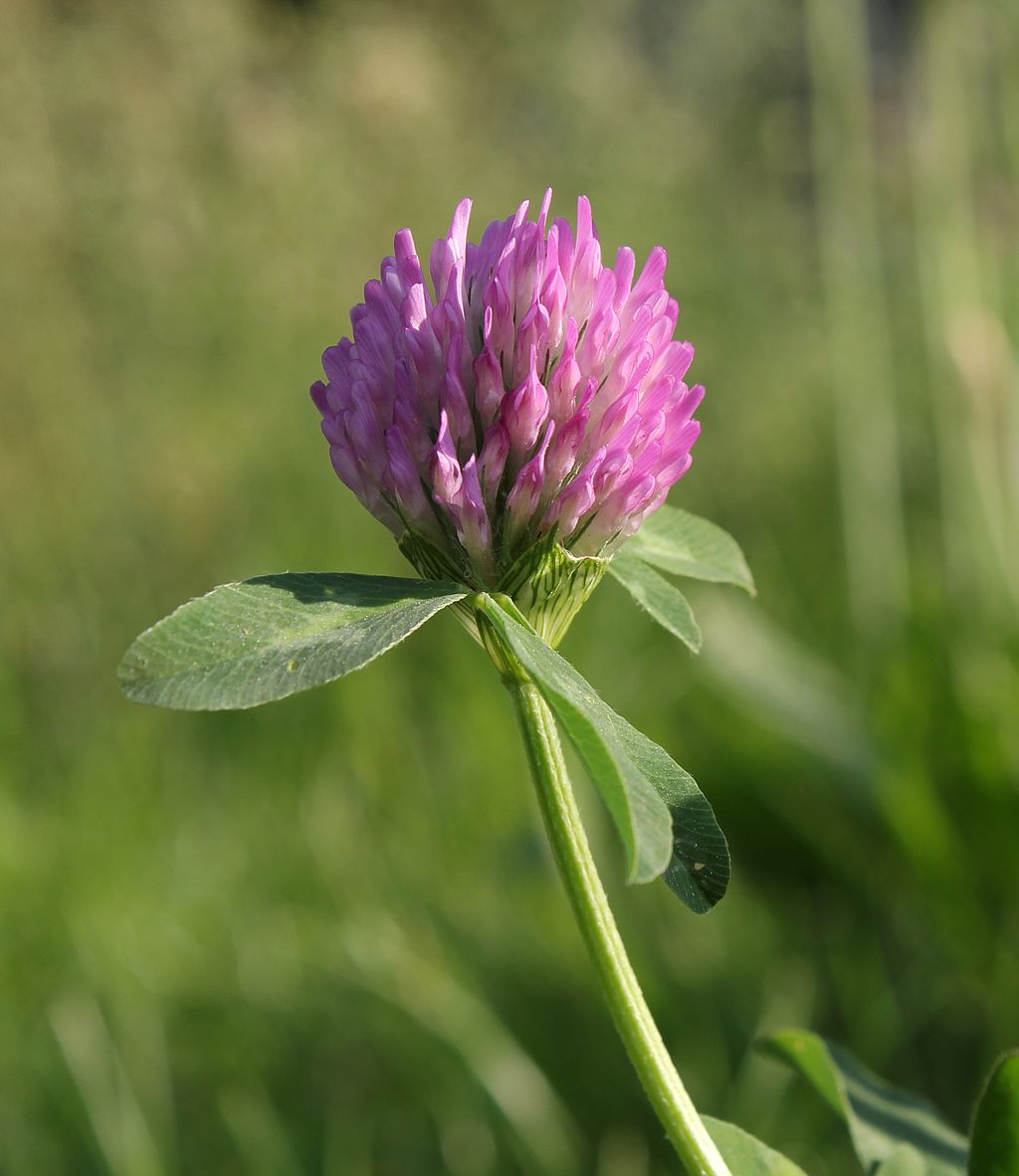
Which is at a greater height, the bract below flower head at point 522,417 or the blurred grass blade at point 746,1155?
the bract below flower head at point 522,417

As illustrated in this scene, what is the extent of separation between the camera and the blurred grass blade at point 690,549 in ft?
2.00

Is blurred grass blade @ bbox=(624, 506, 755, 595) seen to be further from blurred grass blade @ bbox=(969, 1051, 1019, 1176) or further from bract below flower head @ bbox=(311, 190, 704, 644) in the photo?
blurred grass blade @ bbox=(969, 1051, 1019, 1176)

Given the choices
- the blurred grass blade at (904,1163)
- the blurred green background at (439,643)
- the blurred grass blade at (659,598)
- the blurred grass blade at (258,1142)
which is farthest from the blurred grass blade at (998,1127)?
the blurred grass blade at (258,1142)

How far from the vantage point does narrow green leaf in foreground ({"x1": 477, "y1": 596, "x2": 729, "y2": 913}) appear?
38cm

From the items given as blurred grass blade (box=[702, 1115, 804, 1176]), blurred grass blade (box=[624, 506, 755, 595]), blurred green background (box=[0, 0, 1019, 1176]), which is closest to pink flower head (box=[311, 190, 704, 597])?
blurred grass blade (box=[624, 506, 755, 595])

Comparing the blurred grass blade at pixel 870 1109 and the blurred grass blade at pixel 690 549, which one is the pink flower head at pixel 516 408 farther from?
the blurred grass blade at pixel 870 1109

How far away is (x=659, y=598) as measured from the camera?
0.60 m

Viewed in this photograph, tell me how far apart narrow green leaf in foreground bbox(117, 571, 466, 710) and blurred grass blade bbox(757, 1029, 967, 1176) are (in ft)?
0.83

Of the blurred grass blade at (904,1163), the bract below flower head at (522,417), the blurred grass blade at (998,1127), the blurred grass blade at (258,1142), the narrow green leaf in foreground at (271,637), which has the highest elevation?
the bract below flower head at (522,417)

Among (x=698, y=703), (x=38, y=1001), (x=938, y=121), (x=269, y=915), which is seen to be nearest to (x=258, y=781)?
(x=269, y=915)

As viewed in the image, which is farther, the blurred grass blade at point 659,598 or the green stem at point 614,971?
the blurred grass blade at point 659,598

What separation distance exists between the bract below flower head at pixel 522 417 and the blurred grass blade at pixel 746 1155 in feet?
0.63

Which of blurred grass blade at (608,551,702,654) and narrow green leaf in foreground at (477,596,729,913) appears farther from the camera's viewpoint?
blurred grass blade at (608,551,702,654)

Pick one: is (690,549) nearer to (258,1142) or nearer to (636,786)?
(636,786)
